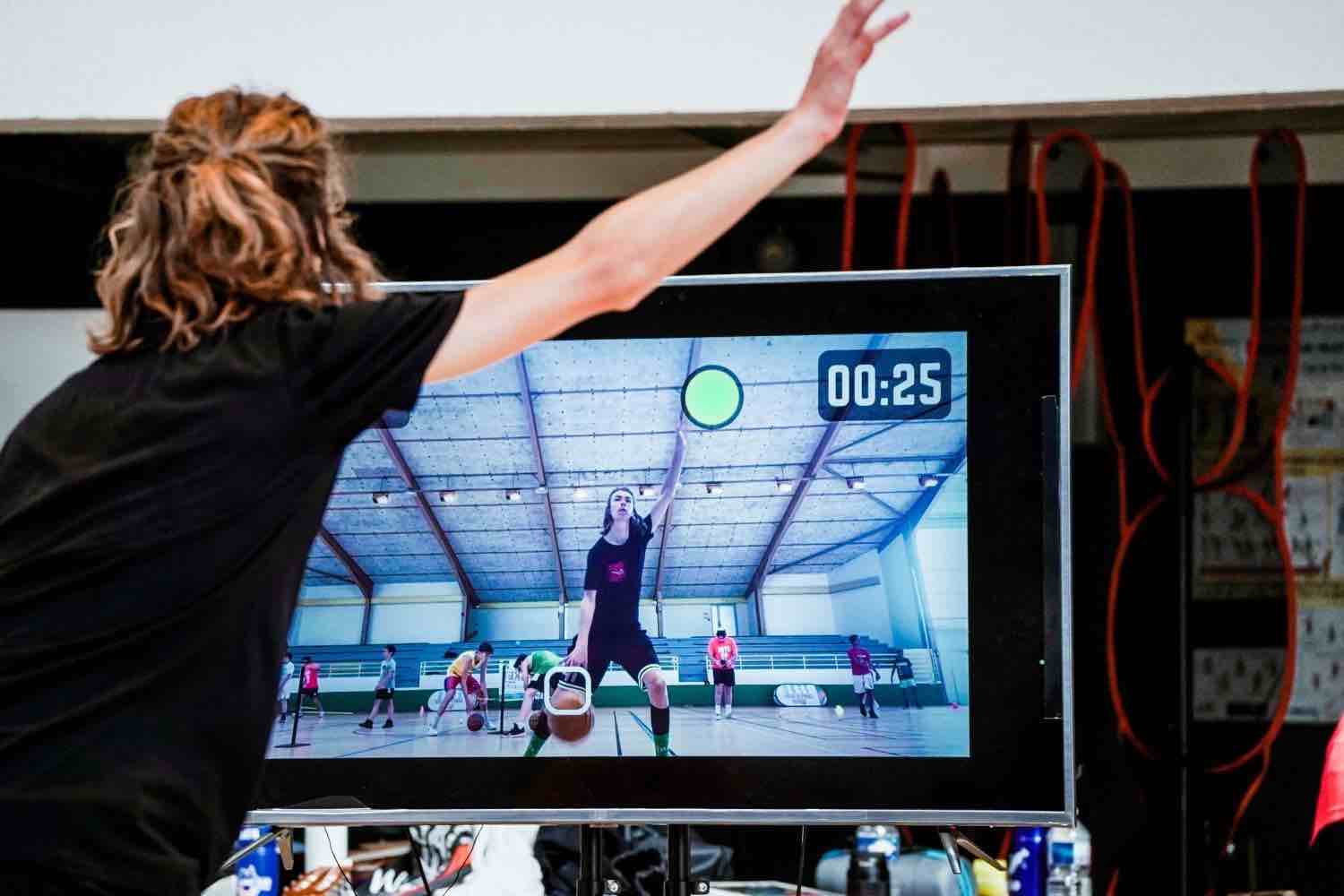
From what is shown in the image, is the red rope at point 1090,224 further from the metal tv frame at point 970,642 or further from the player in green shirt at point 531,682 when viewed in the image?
the player in green shirt at point 531,682

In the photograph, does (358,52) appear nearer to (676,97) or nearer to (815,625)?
(676,97)

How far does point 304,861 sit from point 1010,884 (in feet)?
3.63

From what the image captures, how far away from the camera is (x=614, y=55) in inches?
85.8

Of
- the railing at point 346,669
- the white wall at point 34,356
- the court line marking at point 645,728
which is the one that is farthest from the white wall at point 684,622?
the white wall at point 34,356

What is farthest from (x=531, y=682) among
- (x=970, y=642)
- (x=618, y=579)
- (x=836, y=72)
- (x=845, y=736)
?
(x=836, y=72)

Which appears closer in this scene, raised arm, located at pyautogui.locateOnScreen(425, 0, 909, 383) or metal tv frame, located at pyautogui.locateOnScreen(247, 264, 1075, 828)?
raised arm, located at pyautogui.locateOnScreen(425, 0, 909, 383)

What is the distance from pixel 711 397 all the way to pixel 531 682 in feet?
1.32

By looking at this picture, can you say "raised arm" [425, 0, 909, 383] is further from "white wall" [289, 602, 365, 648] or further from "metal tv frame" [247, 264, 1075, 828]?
"white wall" [289, 602, 365, 648]

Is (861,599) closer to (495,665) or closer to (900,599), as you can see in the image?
(900,599)

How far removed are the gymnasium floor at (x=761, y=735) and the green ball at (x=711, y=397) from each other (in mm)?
340

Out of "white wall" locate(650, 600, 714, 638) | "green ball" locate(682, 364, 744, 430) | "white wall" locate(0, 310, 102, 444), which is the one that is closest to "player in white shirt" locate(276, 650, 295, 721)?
"white wall" locate(650, 600, 714, 638)

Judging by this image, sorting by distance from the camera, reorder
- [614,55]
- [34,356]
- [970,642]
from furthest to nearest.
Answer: [34,356], [614,55], [970,642]

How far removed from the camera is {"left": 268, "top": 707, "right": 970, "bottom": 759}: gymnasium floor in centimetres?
183

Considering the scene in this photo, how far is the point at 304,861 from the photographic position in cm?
252
